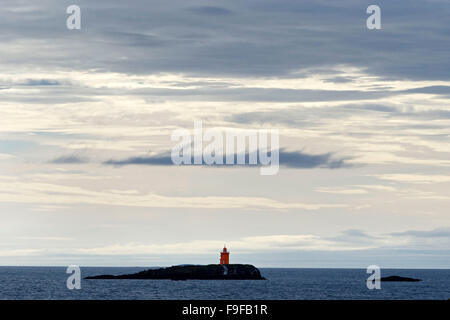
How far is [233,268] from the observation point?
197 m
